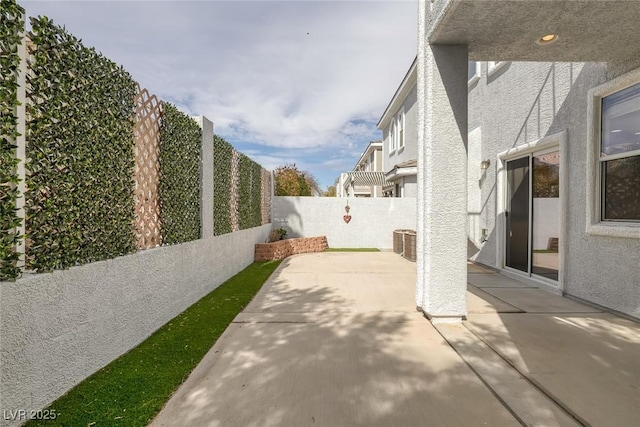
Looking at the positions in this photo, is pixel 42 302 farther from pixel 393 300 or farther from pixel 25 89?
pixel 393 300

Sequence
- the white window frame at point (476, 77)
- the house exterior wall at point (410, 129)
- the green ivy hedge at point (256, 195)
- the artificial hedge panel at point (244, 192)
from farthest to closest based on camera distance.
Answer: the house exterior wall at point (410, 129)
the green ivy hedge at point (256, 195)
the white window frame at point (476, 77)
the artificial hedge panel at point (244, 192)

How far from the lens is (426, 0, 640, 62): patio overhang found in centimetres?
373

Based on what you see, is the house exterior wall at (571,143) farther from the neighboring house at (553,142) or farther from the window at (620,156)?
the window at (620,156)

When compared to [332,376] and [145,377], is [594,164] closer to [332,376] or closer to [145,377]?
[332,376]

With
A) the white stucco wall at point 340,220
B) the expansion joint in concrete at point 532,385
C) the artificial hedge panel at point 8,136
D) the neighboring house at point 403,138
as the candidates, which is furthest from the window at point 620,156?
the white stucco wall at point 340,220

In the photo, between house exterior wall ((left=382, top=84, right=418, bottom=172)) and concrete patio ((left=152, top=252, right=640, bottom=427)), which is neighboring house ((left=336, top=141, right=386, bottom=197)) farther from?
concrete patio ((left=152, top=252, right=640, bottom=427))

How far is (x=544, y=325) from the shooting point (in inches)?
185

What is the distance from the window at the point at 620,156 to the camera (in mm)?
5027

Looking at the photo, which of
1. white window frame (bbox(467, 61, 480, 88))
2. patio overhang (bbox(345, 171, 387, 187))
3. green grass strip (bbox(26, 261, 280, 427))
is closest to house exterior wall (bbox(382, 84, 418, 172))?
patio overhang (bbox(345, 171, 387, 187))

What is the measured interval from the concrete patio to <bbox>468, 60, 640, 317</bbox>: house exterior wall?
52 centimetres

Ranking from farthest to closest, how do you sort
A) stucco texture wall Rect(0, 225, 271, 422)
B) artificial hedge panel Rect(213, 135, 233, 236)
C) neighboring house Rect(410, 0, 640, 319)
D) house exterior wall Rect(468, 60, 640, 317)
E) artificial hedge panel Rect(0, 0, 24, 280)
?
artificial hedge panel Rect(213, 135, 233, 236), house exterior wall Rect(468, 60, 640, 317), neighboring house Rect(410, 0, 640, 319), stucco texture wall Rect(0, 225, 271, 422), artificial hedge panel Rect(0, 0, 24, 280)

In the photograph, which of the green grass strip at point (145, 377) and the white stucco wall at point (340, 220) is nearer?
the green grass strip at point (145, 377)

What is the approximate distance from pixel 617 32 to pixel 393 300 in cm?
538

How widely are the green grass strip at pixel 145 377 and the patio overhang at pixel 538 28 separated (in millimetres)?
5481
